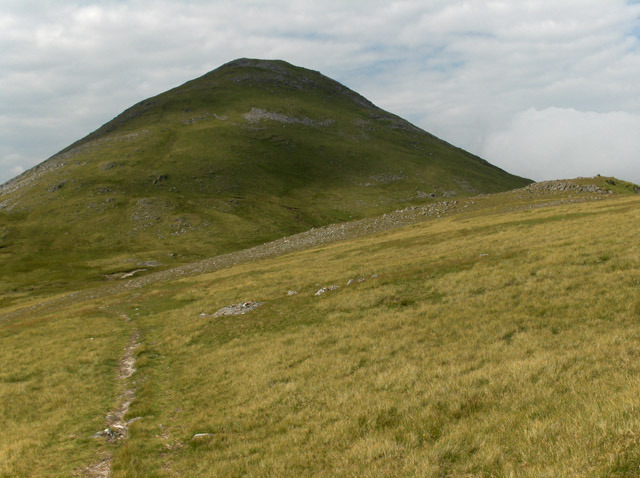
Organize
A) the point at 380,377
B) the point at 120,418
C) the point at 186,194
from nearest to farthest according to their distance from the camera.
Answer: the point at 380,377
the point at 120,418
the point at 186,194

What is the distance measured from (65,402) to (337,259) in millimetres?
35249

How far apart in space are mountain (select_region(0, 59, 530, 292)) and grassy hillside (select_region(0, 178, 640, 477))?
71613 mm

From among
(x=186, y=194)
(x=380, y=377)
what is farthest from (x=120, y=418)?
(x=186, y=194)

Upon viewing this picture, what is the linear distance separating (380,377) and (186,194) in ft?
453

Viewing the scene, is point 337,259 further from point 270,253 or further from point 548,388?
point 548,388

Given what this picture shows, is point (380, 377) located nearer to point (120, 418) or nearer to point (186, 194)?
point (120, 418)

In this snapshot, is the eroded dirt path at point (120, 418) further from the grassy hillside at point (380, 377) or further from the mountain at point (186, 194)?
the mountain at point (186, 194)

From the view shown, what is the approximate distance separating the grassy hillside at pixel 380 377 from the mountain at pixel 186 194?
235ft

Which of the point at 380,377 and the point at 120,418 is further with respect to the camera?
the point at 120,418

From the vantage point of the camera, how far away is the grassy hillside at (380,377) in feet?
30.4

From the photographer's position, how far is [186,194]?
141 meters

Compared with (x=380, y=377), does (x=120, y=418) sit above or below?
below

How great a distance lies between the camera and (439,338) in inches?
714

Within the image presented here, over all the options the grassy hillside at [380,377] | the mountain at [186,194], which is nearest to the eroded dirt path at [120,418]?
the grassy hillside at [380,377]
